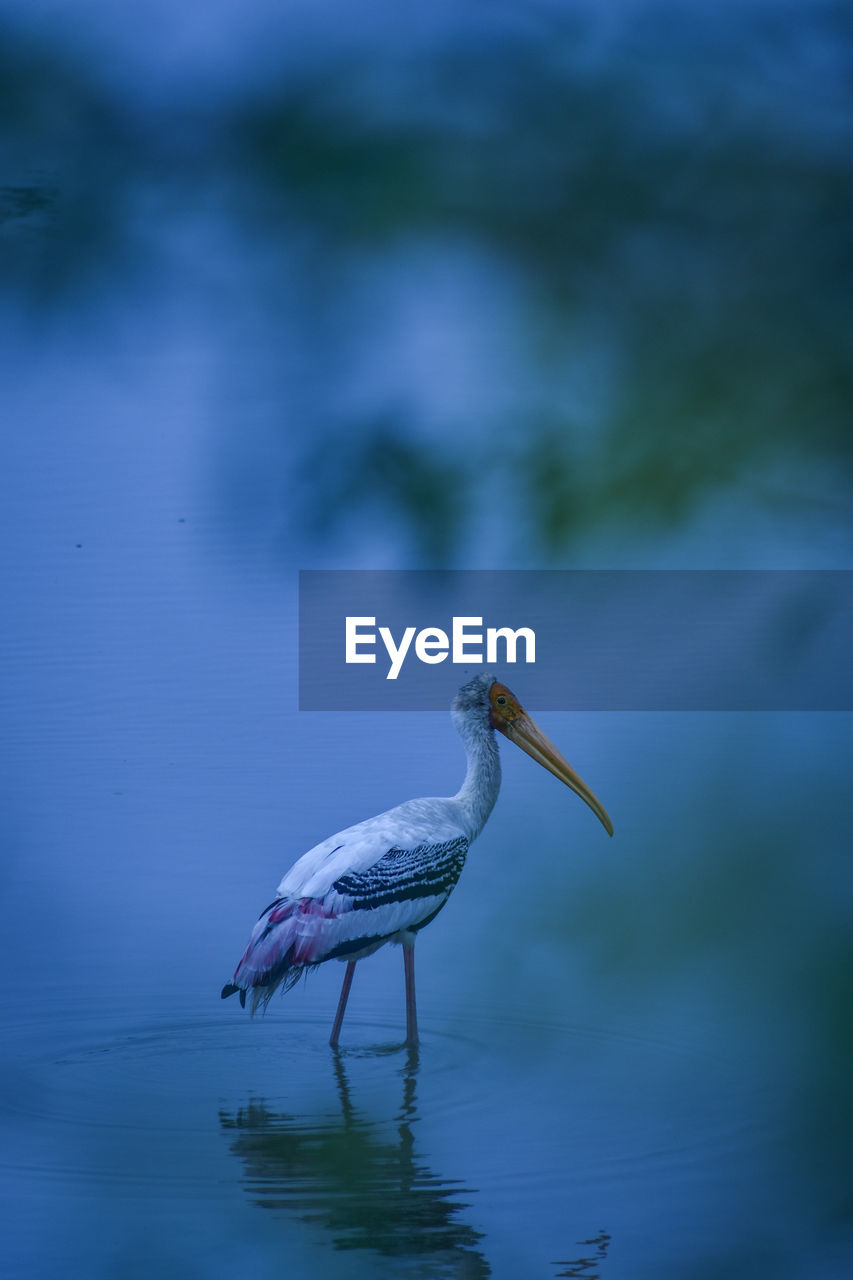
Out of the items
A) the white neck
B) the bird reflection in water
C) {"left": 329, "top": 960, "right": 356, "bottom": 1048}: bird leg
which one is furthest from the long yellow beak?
the bird reflection in water

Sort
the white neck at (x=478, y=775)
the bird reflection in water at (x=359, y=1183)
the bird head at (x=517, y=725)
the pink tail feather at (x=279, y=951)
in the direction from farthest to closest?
the bird head at (x=517, y=725) → the white neck at (x=478, y=775) → the pink tail feather at (x=279, y=951) → the bird reflection in water at (x=359, y=1183)

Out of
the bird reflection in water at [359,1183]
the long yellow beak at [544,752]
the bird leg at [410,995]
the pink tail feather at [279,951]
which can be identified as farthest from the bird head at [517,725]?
the bird reflection in water at [359,1183]

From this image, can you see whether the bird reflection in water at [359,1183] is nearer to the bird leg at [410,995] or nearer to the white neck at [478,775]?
the bird leg at [410,995]

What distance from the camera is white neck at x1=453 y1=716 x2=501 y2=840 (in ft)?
14.9

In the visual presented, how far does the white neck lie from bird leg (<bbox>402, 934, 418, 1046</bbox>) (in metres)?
0.41

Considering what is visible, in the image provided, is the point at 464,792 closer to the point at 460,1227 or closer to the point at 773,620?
the point at 460,1227

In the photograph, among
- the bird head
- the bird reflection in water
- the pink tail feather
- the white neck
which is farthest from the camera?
the bird head

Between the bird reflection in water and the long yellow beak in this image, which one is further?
the long yellow beak

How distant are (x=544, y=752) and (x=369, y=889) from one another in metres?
0.86

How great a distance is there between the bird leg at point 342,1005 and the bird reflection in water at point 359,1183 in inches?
Result: 16.8

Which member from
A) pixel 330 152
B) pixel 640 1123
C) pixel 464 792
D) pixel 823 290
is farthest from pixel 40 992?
pixel 823 290

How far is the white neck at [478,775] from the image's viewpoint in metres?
4.55

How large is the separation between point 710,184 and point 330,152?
64 centimetres

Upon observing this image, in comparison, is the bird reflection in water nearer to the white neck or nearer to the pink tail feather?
the pink tail feather
